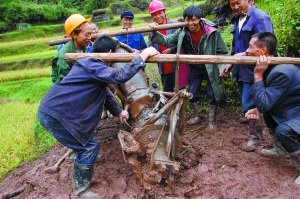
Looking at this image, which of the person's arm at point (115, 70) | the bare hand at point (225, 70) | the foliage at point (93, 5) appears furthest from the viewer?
the foliage at point (93, 5)

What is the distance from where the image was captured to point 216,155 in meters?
3.39

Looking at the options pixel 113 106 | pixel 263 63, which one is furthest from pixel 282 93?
pixel 113 106

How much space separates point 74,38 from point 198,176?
233 cm

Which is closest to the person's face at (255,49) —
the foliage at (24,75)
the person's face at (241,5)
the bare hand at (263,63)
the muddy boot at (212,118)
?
the bare hand at (263,63)

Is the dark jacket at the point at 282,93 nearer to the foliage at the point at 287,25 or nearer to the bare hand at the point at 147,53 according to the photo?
the bare hand at the point at 147,53

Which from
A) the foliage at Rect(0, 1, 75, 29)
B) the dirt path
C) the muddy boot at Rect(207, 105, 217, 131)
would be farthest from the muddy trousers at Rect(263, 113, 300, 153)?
the foliage at Rect(0, 1, 75, 29)

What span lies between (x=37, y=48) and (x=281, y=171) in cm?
1837

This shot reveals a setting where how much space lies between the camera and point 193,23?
12.1 feet

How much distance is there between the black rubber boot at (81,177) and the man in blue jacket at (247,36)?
6.66 ft

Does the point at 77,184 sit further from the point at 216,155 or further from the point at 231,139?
the point at 231,139

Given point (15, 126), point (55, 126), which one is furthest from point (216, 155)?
point (15, 126)

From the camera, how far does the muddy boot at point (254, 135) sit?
3.39 metres

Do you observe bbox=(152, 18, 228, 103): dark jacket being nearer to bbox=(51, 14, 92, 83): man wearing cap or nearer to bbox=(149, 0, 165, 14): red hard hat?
bbox=(149, 0, 165, 14): red hard hat

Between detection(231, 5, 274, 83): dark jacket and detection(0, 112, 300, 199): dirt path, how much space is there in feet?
3.18
